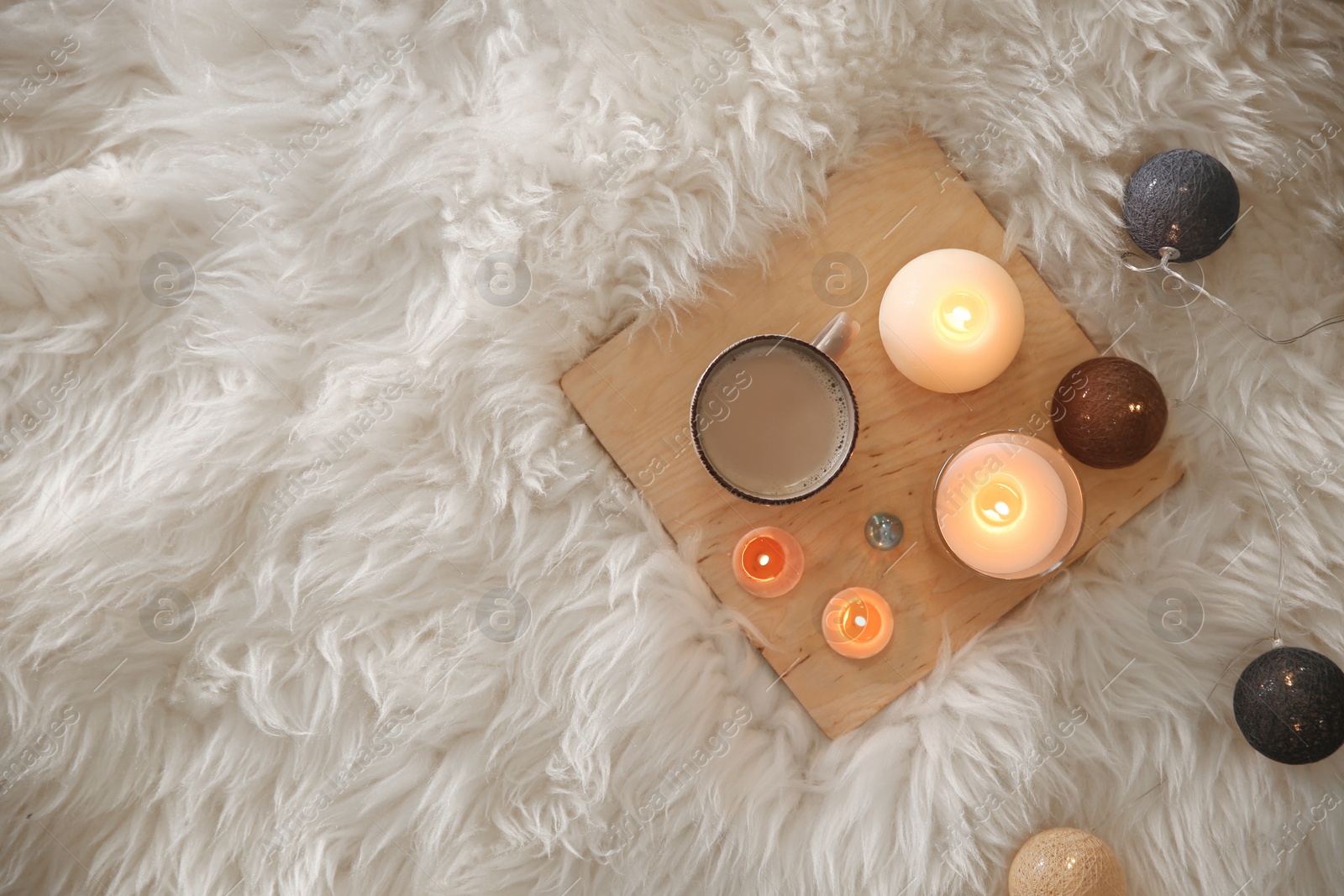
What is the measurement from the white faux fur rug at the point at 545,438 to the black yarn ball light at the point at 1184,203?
3 centimetres

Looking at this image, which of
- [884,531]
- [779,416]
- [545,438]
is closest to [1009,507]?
[884,531]

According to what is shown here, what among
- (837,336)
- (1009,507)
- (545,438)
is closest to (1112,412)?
(1009,507)

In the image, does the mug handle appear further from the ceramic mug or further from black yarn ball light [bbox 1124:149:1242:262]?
black yarn ball light [bbox 1124:149:1242:262]

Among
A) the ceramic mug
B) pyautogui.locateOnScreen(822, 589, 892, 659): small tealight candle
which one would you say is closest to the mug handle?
the ceramic mug

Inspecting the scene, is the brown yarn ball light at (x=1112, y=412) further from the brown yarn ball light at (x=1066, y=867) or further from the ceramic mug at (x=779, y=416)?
the brown yarn ball light at (x=1066, y=867)

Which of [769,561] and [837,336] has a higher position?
[837,336]

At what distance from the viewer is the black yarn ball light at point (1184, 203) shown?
27.8 inches

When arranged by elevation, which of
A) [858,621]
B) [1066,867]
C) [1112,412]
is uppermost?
[1112,412]

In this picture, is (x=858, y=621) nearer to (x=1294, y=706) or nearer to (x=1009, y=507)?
(x=1009, y=507)

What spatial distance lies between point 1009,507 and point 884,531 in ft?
0.35

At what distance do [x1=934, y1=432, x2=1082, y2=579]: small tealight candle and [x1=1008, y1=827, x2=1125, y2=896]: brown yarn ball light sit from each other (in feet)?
0.73

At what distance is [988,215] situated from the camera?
77cm

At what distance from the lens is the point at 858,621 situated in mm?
738

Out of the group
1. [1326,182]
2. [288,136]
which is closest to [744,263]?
[288,136]
